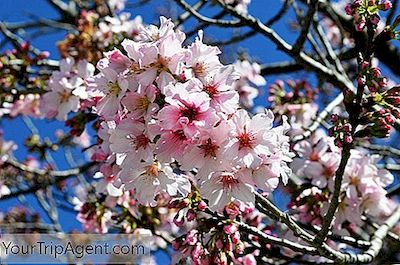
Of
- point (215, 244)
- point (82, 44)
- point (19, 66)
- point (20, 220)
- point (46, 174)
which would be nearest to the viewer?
point (215, 244)

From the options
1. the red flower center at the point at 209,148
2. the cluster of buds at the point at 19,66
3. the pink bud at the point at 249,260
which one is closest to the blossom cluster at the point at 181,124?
the red flower center at the point at 209,148

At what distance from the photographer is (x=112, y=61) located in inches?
64.2

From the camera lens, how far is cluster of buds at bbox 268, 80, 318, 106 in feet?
11.4

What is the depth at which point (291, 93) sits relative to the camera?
3.51m

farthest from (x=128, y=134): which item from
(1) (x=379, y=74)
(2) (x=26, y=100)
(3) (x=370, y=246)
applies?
(2) (x=26, y=100)

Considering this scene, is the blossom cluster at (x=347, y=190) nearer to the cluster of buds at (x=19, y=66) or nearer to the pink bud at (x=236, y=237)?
the pink bud at (x=236, y=237)

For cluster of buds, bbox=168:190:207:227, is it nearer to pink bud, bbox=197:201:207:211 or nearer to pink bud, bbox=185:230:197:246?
pink bud, bbox=197:201:207:211

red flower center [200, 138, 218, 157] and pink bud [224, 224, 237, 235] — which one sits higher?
red flower center [200, 138, 218, 157]

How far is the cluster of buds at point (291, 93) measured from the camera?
3.46 metres

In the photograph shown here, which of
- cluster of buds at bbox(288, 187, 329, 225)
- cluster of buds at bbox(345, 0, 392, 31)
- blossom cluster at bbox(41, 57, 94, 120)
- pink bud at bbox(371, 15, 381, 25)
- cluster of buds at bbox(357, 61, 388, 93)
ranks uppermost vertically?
blossom cluster at bbox(41, 57, 94, 120)

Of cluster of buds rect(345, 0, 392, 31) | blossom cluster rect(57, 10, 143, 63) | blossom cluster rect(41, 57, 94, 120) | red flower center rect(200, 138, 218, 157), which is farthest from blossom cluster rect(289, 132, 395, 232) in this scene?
blossom cluster rect(57, 10, 143, 63)

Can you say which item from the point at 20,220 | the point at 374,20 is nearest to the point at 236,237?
the point at 374,20

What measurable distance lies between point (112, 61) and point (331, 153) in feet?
3.89

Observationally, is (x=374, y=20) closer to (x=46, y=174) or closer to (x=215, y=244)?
(x=215, y=244)
